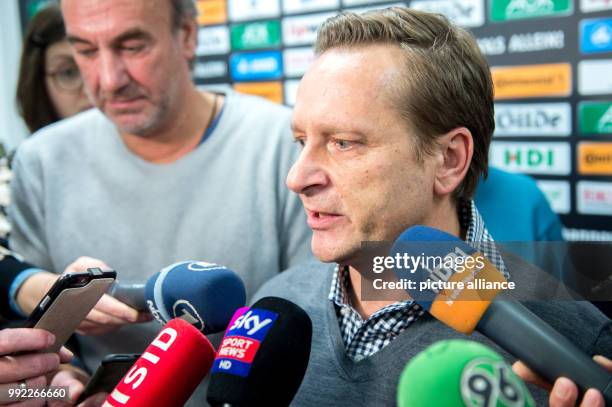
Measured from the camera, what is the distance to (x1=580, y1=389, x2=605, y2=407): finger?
56 cm

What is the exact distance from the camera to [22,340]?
0.84 metres

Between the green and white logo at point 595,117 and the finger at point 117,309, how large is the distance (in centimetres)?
167

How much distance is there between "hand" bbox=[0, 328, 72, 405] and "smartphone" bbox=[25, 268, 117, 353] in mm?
11

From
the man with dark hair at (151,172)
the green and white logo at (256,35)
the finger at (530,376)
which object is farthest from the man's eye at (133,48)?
the green and white logo at (256,35)

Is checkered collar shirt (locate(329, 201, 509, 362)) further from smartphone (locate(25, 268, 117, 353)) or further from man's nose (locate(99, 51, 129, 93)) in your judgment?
man's nose (locate(99, 51, 129, 93))

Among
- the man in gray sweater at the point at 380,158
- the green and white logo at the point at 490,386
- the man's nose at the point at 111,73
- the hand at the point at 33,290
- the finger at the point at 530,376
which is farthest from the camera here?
the man's nose at the point at 111,73

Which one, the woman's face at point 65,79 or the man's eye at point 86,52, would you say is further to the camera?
the woman's face at point 65,79

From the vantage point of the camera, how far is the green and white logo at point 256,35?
2.77m

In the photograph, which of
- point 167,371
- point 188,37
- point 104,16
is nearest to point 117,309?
point 167,371

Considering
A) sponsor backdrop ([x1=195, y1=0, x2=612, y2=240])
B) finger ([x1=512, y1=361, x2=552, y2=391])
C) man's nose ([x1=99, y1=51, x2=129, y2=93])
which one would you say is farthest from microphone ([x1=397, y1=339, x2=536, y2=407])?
sponsor backdrop ([x1=195, y1=0, x2=612, y2=240])

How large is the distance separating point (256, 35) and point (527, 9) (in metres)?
1.16

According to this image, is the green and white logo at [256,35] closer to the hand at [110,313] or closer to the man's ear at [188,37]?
the man's ear at [188,37]

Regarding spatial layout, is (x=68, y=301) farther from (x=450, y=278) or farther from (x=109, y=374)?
(x=450, y=278)

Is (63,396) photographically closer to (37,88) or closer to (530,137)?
(37,88)
